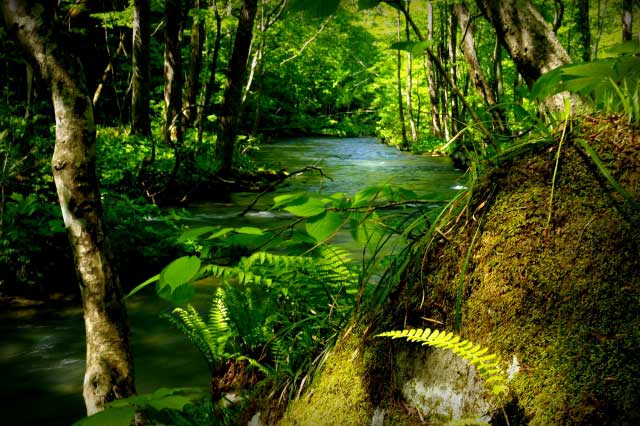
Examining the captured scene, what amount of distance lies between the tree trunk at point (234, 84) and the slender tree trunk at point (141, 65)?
2.87 metres

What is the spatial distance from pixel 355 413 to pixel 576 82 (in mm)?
1180

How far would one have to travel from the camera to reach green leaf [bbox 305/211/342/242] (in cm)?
165

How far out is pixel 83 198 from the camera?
2.74 m

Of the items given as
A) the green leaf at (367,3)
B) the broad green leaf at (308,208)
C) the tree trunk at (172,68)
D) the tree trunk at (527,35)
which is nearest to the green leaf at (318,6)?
the green leaf at (367,3)

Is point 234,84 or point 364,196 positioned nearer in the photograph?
point 364,196

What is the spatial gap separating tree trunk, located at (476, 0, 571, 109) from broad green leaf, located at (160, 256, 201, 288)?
8.56 ft

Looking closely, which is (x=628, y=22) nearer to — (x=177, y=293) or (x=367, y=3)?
(x=367, y=3)

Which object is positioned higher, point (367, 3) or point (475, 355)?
point (367, 3)

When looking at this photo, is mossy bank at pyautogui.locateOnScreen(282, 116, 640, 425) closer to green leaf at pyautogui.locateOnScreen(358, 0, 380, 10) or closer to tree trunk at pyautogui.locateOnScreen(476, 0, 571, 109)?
green leaf at pyautogui.locateOnScreen(358, 0, 380, 10)

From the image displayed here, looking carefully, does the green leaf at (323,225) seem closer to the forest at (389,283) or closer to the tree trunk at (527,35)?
the forest at (389,283)

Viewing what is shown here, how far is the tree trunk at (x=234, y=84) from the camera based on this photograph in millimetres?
12234

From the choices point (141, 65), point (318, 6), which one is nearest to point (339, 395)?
point (318, 6)

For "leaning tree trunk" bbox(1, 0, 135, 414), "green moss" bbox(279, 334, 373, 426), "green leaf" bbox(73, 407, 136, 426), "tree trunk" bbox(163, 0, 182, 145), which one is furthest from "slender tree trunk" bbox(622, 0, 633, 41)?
"green leaf" bbox(73, 407, 136, 426)

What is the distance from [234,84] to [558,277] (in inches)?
477
